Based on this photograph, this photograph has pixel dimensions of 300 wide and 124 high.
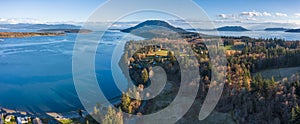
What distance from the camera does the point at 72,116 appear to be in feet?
43.2

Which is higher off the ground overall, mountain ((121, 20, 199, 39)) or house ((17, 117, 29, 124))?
mountain ((121, 20, 199, 39))

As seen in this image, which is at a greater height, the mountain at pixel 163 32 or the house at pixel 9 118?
the mountain at pixel 163 32

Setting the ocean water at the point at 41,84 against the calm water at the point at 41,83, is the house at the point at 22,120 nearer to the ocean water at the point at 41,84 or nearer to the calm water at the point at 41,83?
the ocean water at the point at 41,84

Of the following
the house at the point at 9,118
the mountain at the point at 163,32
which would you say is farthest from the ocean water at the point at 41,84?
the mountain at the point at 163,32

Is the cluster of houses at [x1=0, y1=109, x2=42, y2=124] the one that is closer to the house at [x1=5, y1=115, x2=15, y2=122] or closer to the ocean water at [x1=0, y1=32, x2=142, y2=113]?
the house at [x1=5, y1=115, x2=15, y2=122]

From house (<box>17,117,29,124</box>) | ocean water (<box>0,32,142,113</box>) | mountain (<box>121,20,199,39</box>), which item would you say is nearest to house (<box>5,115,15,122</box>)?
house (<box>17,117,29,124</box>)

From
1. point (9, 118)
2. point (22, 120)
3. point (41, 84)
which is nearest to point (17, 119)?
point (22, 120)

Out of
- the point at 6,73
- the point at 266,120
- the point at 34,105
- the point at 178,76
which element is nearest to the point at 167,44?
the point at 178,76

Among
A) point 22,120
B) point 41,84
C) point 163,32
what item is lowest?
point 22,120

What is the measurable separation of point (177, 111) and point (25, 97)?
31.5 ft

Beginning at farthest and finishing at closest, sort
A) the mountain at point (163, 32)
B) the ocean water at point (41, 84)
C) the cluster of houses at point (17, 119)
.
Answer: the mountain at point (163, 32)
the ocean water at point (41, 84)
the cluster of houses at point (17, 119)

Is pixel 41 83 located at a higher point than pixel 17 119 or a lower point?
higher

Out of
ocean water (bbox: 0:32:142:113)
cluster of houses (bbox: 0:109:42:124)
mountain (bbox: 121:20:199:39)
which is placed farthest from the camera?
mountain (bbox: 121:20:199:39)

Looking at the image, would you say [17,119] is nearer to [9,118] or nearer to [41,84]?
[9,118]
